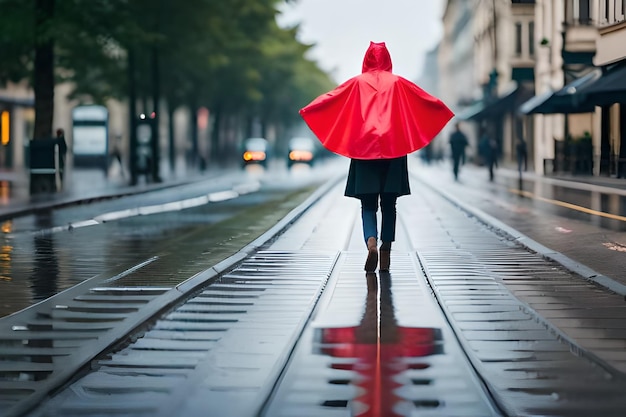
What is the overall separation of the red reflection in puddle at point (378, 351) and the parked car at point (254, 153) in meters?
59.7

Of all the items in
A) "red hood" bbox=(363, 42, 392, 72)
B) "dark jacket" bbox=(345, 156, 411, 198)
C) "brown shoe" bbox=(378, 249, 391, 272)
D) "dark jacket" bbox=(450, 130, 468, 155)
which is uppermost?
A: "red hood" bbox=(363, 42, 392, 72)

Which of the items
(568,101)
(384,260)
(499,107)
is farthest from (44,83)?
(499,107)

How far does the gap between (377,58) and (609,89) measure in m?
26.8

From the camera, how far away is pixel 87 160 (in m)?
61.1

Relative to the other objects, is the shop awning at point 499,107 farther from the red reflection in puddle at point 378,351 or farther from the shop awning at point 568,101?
the red reflection in puddle at point 378,351

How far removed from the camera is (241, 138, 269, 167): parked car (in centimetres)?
6944

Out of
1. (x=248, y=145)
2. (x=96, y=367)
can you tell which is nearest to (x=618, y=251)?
(x=96, y=367)

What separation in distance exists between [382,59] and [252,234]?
20.4 feet

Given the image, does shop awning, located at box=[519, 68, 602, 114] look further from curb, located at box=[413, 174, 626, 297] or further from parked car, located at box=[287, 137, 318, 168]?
parked car, located at box=[287, 137, 318, 168]

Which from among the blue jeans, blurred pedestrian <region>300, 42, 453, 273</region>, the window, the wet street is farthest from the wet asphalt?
the window

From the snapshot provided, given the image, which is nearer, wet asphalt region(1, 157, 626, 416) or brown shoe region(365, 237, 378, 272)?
wet asphalt region(1, 157, 626, 416)

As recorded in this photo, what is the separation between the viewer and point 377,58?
12125 millimetres

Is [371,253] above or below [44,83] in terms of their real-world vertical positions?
below

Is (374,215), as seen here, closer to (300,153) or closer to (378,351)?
(378,351)
